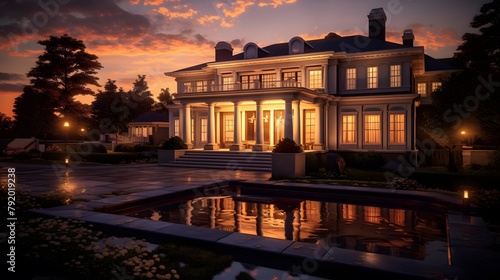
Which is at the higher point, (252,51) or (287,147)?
(252,51)

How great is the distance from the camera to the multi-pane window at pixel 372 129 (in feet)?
87.8

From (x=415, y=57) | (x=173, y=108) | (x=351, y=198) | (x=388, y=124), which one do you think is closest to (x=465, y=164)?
(x=388, y=124)

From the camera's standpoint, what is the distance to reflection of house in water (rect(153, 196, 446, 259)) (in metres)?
7.08

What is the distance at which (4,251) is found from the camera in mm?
5301

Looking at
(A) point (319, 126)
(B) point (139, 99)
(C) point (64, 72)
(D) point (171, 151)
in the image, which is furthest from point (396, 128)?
(B) point (139, 99)

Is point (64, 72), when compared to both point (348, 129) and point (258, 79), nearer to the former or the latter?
point (258, 79)

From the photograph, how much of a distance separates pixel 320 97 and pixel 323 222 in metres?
18.5

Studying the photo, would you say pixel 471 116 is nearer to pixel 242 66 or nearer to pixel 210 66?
pixel 242 66

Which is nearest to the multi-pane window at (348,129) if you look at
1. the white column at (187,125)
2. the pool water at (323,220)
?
the white column at (187,125)

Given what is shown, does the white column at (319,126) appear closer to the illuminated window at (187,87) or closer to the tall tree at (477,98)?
the tall tree at (477,98)

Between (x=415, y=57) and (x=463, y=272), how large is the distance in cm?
2492

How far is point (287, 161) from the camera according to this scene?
17516mm

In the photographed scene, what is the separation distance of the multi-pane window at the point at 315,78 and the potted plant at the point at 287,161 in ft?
38.6

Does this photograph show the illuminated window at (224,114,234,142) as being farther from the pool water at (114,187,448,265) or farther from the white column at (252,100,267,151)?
the pool water at (114,187,448,265)
